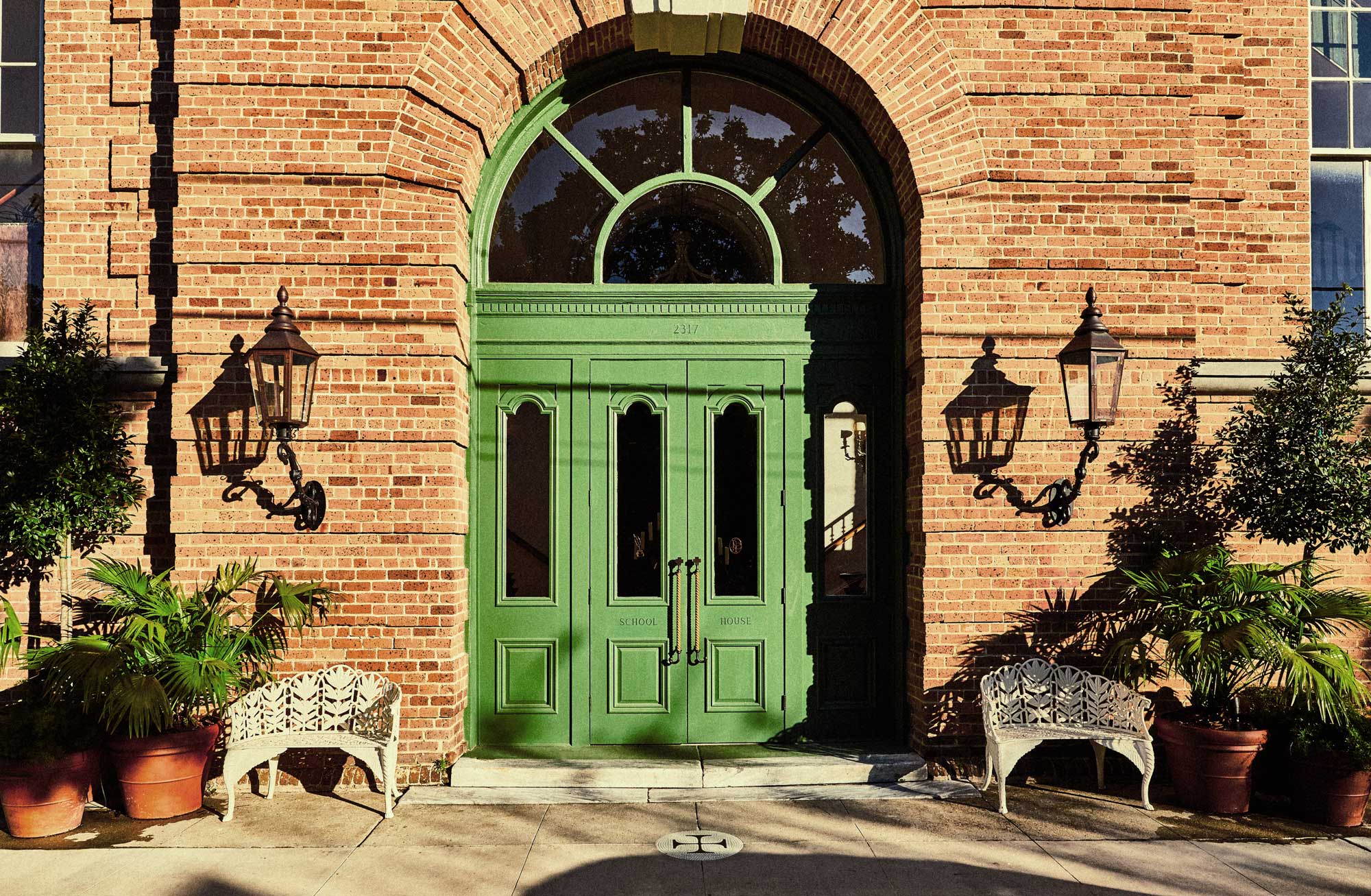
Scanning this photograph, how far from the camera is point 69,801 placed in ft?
16.3

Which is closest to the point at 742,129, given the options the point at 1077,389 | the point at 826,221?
the point at 826,221

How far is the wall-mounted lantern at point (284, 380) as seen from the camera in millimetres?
5301

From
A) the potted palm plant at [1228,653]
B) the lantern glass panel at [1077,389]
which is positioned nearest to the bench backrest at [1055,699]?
the potted palm plant at [1228,653]

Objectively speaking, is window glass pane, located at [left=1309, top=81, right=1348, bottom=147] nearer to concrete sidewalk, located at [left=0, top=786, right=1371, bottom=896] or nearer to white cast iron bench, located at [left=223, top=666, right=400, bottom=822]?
concrete sidewalk, located at [left=0, top=786, right=1371, bottom=896]

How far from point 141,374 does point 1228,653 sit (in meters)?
6.54

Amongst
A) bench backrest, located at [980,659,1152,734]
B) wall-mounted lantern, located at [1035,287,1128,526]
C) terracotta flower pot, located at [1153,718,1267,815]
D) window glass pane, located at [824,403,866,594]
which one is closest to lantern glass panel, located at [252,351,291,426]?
window glass pane, located at [824,403,866,594]

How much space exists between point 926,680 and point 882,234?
9.81 ft

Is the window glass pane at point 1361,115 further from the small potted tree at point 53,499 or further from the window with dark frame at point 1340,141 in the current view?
the small potted tree at point 53,499

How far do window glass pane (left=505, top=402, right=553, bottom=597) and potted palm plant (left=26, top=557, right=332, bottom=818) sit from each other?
1.20 meters

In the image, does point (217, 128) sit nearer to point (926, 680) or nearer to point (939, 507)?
point (939, 507)

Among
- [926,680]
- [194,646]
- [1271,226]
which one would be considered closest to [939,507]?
[926,680]

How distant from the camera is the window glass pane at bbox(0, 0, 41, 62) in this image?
252 inches

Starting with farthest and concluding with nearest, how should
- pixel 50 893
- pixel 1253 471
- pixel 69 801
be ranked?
pixel 1253 471
pixel 69 801
pixel 50 893

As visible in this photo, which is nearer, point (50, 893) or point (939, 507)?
point (50, 893)
